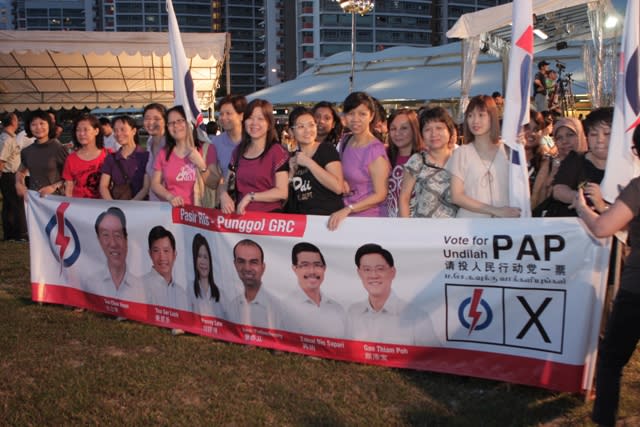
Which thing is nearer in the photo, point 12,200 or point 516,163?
point 516,163

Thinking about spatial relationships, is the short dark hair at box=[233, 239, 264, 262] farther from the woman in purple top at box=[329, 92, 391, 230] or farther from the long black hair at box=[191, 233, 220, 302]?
the woman in purple top at box=[329, 92, 391, 230]

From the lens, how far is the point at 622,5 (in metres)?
12.7

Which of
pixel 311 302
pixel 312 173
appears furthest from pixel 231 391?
pixel 312 173

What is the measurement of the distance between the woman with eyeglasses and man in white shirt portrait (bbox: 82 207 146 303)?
168cm

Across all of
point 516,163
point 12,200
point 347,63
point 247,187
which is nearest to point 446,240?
point 516,163

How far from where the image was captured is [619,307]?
314 cm

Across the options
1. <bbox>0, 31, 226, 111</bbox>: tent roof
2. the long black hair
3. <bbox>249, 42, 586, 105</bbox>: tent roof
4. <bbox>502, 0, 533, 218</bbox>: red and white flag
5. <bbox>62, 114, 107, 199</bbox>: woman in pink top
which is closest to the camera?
<bbox>502, 0, 533, 218</bbox>: red and white flag

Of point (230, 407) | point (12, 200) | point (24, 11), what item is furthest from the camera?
point (24, 11)

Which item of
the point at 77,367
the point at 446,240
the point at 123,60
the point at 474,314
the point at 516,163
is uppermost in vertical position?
the point at 123,60

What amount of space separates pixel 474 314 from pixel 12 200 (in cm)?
848

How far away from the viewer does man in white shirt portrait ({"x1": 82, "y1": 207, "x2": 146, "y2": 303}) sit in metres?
5.68

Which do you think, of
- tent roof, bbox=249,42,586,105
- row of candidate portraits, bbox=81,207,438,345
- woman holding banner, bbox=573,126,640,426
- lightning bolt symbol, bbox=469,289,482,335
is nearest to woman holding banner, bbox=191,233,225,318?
row of candidate portraits, bbox=81,207,438,345

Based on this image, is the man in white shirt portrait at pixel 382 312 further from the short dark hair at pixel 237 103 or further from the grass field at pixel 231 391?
the short dark hair at pixel 237 103

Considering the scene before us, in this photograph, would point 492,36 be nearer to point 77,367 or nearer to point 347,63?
point 77,367
